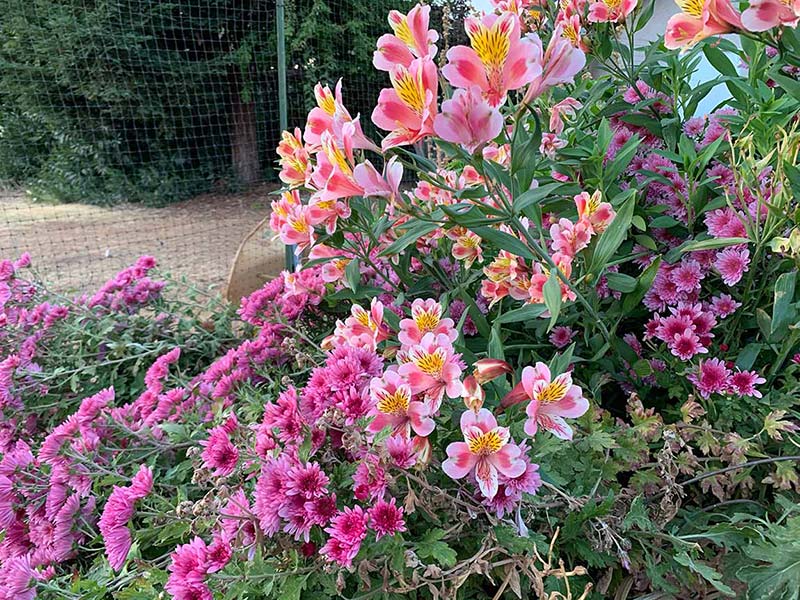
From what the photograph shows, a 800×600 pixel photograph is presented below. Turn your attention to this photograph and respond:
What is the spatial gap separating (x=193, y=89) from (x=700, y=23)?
6483mm

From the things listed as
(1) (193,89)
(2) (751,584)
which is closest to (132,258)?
(1) (193,89)

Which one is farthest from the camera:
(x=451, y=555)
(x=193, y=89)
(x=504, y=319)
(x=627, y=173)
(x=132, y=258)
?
(x=193, y=89)

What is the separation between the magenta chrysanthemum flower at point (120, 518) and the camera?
716 mm

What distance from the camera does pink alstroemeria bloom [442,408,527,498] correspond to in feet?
1.78

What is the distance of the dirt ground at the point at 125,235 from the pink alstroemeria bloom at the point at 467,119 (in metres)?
4.15

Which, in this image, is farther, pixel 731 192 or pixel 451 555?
pixel 731 192

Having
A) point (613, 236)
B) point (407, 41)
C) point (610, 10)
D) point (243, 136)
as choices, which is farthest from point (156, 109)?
point (613, 236)

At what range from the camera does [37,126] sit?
21.3 ft

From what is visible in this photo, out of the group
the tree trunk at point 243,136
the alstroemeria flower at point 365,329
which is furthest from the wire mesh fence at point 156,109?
the alstroemeria flower at point 365,329

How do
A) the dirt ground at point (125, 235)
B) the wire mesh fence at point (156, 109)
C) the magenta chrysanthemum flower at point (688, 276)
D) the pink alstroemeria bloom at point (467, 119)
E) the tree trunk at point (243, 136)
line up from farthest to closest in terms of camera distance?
the tree trunk at point (243, 136) → the wire mesh fence at point (156, 109) → the dirt ground at point (125, 235) → the magenta chrysanthemum flower at point (688, 276) → the pink alstroemeria bloom at point (467, 119)

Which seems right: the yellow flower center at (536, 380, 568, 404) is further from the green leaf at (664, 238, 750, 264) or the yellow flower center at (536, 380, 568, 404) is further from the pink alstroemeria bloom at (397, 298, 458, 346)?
the green leaf at (664, 238, 750, 264)

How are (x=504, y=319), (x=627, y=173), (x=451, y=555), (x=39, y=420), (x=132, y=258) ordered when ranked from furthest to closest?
(x=132, y=258)
(x=39, y=420)
(x=627, y=173)
(x=504, y=319)
(x=451, y=555)

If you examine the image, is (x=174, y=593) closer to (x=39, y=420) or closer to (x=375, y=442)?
(x=375, y=442)

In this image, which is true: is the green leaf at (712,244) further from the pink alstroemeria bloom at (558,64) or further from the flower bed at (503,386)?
the pink alstroemeria bloom at (558,64)
